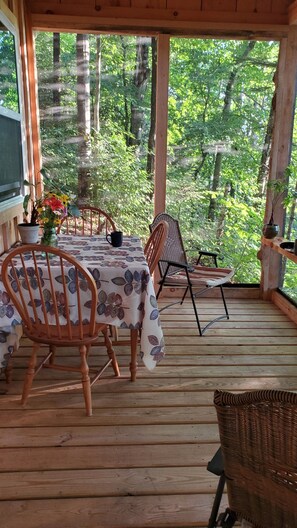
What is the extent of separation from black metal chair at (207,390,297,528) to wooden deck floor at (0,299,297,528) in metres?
0.69

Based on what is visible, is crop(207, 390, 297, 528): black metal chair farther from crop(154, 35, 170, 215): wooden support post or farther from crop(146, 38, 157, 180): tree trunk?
crop(146, 38, 157, 180): tree trunk

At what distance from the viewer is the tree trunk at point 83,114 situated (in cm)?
371

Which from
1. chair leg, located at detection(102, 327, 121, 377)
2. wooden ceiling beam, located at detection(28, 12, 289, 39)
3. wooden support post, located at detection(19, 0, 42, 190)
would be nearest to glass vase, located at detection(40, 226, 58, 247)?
chair leg, located at detection(102, 327, 121, 377)

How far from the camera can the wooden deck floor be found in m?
1.63

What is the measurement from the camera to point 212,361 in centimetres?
288

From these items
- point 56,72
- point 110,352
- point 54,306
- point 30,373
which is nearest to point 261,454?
point 54,306

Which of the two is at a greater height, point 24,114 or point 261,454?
point 24,114

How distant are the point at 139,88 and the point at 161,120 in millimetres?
360

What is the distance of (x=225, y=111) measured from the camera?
392cm

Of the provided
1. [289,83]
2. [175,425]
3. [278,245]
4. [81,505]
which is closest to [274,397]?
[81,505]

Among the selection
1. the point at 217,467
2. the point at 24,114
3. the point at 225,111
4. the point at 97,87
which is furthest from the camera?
the point at 225,111

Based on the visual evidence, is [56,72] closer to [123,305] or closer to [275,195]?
[275,195]

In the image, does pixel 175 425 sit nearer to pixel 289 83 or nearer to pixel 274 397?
pixel 274 397

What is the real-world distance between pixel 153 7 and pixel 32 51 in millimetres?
1123
